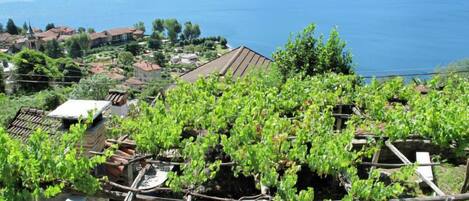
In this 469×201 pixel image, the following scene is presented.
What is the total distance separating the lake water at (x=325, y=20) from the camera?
6581cm

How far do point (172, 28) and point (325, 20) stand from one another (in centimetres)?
3582

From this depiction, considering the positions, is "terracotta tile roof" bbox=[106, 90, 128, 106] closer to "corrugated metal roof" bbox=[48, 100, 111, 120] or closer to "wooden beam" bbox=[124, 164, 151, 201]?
"corrugated metal roof" bbox=[48, 100, 111, 120]

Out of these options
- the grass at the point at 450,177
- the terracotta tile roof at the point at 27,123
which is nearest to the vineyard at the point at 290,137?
the grass at the point at 450,177

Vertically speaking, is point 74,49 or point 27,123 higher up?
point 74,49

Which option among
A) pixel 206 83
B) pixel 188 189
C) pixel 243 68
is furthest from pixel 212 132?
pixel 243 68

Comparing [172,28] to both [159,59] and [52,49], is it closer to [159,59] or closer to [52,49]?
[159,59]

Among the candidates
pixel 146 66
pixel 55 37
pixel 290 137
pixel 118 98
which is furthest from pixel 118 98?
pixel 55 37

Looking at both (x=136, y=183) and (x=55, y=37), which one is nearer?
(x=136, y=183)

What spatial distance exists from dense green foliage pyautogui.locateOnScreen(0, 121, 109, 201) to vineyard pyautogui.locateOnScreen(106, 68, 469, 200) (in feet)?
3.00

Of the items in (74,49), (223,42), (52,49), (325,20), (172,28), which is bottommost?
(52,49)

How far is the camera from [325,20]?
330 feet

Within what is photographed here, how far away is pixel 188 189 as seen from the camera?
15.6ft

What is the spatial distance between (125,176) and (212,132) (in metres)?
1.28

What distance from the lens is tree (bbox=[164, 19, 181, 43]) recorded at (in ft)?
345
